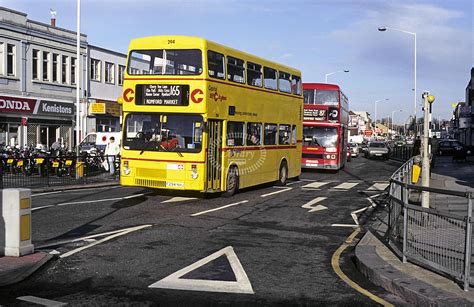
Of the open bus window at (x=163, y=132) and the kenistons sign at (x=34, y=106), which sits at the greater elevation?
the kenistons sign at (x=34, y=106)

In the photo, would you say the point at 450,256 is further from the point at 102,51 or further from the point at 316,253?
the point at 102,51

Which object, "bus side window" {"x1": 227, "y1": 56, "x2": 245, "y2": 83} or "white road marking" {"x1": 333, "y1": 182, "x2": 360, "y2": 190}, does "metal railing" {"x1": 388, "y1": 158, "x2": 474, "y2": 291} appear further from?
"white road marking" {"x1": 333, "y1": 182, "x2": 360, "y2": 190}

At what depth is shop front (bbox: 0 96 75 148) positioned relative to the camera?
33.3m

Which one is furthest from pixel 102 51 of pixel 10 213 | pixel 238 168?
pixel 10 213

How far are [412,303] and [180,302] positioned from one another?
2.67 meters

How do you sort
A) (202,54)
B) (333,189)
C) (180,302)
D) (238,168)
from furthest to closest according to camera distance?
(333,189), (238,168), (202,54), (180,302)

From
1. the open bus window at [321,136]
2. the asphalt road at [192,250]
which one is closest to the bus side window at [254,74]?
the asphalt road at [192,250]

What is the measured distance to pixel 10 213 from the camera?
7945mm

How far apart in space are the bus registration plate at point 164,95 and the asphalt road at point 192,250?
2860 millimetres

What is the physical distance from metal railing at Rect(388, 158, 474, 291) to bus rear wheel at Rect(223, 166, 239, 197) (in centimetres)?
834

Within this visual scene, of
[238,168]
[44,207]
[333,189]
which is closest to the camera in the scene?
[44,207]

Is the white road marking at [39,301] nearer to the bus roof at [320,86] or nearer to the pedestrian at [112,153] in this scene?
the pedestrian at [112,153]

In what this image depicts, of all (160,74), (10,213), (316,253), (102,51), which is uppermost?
(102,51)

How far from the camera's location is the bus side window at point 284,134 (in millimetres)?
20561
